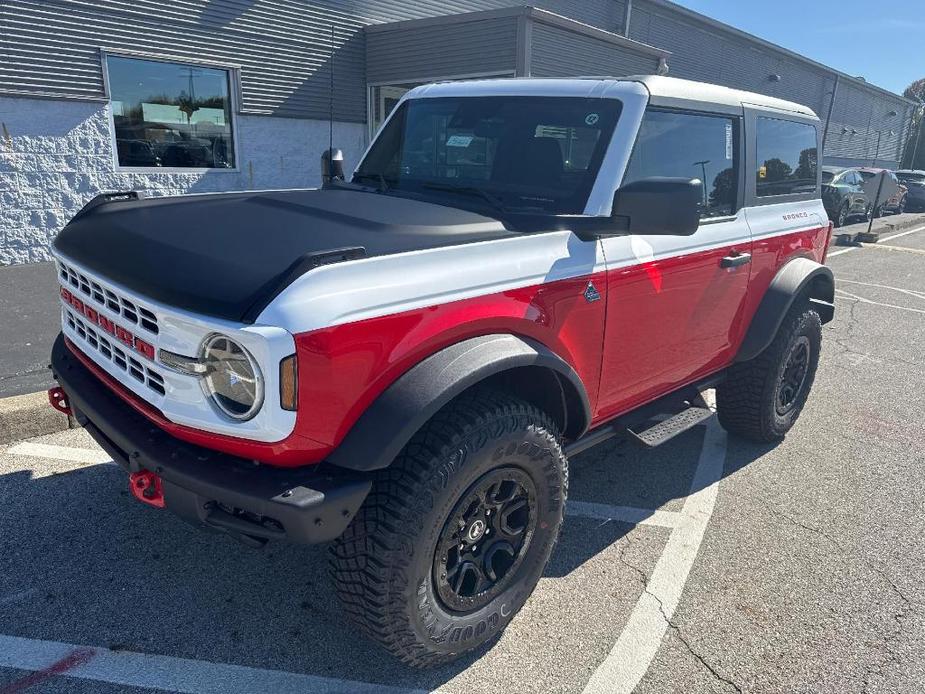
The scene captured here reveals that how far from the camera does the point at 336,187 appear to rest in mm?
3672

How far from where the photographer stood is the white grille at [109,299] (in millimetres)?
2186

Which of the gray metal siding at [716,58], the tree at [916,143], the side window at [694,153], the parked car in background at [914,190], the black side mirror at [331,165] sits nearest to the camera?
the side window at [694,153]

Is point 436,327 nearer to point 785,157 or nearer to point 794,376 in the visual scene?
point 785,157

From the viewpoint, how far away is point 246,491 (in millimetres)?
1948

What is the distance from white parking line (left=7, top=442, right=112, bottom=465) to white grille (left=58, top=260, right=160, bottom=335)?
4.49 feet

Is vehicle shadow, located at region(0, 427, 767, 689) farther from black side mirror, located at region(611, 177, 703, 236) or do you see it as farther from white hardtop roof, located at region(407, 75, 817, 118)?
white hardtop roof, located at region(407, 75, 817, 118)

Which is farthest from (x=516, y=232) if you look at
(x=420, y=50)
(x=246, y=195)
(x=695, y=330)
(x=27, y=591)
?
(x=420, y=50)

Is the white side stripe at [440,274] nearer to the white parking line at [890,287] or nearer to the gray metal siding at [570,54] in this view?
the white parking line at [890,287]

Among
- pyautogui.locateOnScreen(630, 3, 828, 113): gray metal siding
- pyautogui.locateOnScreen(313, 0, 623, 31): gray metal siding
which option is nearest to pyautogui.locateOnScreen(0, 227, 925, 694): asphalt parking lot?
pyautogui.locateOnScreen(313, 0, 623, 31): gray metal siding

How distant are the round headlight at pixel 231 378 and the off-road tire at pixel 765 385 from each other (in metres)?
3.12

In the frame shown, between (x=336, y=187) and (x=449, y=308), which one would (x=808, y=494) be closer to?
(x=449, y=308)

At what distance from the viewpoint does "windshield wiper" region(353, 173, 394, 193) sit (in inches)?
137

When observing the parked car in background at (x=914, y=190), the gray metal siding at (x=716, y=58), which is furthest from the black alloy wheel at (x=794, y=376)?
the parked car in background at (x=914, y=190)

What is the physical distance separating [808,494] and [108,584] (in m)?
3.52
